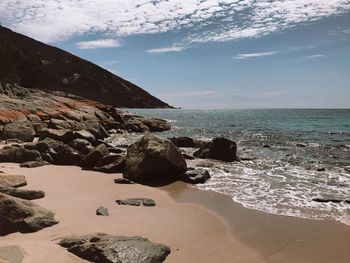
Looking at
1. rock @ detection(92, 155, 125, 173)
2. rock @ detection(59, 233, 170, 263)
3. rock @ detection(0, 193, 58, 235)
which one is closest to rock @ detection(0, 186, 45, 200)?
rock @ detection(0, 193, 58, 235)

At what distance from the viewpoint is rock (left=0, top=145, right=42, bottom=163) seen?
1446cm

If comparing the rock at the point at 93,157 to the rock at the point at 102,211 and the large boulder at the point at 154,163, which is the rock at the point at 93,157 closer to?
the large boulder at the point at 154,163

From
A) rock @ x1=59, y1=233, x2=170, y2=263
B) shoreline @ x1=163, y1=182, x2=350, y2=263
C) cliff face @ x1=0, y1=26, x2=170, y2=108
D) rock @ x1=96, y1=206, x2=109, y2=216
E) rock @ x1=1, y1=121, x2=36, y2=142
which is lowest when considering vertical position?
shoreline @ x1=163, y1=182, x2=350, y2=263

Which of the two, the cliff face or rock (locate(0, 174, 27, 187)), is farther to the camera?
the cliff face

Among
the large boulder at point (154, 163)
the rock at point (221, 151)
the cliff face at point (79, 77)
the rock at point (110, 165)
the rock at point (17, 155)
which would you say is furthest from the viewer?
the cliff face at point (79, 77)

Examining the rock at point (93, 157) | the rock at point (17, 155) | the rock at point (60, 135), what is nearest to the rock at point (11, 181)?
the rock at point (17, 155)

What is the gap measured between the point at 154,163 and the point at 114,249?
22.8 ft

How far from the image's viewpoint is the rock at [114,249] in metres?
5.94

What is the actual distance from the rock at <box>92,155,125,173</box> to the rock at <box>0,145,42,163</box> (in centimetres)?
240

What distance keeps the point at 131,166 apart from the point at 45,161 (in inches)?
157

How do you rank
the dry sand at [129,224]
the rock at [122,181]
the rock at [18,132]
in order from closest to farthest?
the dry sand at [129,224] → the rock at [122,181] → the rock at [18,132]

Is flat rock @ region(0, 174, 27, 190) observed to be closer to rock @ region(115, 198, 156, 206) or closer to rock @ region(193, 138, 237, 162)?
rock @ region(115, 198, 156, 206)

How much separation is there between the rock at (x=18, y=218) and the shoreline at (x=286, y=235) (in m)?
3.92

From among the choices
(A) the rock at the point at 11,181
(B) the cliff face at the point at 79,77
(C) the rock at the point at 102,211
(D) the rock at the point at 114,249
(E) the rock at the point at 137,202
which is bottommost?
(E) the rock at the point at 137,202
